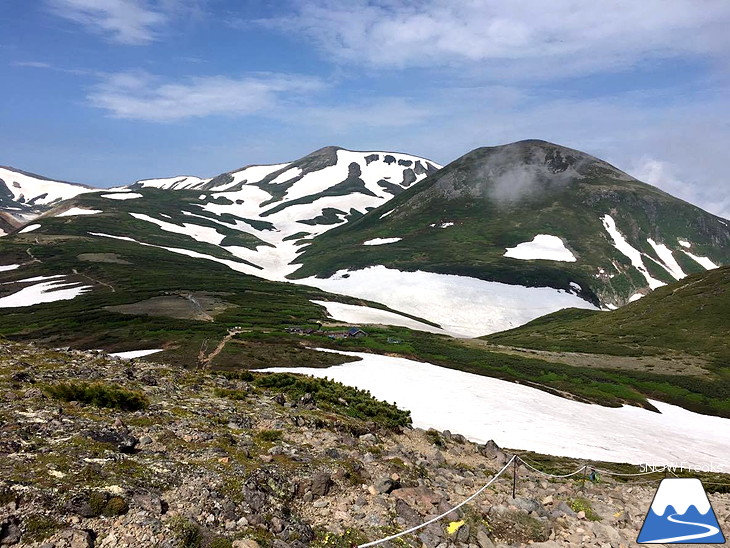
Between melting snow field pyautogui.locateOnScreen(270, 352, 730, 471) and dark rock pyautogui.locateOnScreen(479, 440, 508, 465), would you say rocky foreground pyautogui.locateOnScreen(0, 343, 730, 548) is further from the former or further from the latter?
melting snow field pyautogui.locateOnScreen(270, 352, 730, 471)

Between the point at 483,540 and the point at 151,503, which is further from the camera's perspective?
the point at 483,540

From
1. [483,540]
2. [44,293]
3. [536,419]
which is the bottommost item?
[44,293]

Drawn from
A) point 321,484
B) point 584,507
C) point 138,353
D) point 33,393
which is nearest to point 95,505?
point 321,484

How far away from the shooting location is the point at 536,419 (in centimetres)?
5347

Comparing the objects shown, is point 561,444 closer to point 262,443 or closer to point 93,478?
point 262,443

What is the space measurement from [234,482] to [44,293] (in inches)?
5811

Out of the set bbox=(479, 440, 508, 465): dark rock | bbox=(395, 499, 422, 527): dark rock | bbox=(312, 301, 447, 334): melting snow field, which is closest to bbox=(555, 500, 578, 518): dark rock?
bbox=(395, 499, 422, 527): dark rock

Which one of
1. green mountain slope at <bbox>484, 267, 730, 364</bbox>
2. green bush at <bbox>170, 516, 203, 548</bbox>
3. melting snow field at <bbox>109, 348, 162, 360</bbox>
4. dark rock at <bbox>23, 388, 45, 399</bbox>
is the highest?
green mountain slope at <bbox>484, 267, 730, 364</bbox>

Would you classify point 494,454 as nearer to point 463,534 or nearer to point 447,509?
point 447,509

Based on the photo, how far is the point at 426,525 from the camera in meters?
15.1

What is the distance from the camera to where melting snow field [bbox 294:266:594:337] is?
156 metres

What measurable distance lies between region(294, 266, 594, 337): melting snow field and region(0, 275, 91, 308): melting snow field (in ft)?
279

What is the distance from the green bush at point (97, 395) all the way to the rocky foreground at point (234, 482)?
70 mm

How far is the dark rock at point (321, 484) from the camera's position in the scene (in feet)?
52.1
